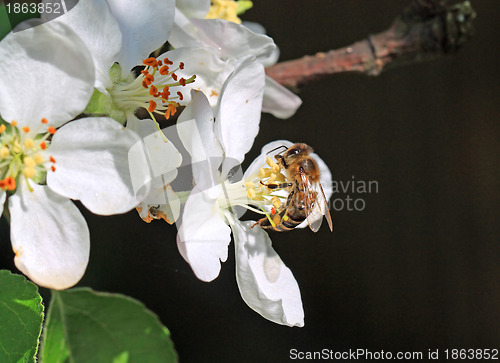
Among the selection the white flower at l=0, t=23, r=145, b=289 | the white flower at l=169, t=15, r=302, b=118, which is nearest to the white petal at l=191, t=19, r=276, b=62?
the white flower at l=169, t=15, r=302, b=118

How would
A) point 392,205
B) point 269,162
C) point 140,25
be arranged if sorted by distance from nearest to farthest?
point 140,25, point 269,162, point 392,205

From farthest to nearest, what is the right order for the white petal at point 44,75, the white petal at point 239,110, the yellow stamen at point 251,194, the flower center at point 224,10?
the flower center at point 224,10 < the yellow stamen at point 251,194 < the white petal at point 239,110 < the white petal at point 44,75

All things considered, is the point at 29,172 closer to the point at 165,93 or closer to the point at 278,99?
the point at 165,93

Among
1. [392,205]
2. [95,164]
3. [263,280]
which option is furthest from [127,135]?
[392,205]

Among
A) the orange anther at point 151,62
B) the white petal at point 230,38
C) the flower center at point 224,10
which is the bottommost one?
the orange anther at point 151,62

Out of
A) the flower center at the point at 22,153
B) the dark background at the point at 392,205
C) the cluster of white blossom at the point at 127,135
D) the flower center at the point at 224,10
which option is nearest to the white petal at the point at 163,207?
the cluster of white blossom at the point at 127,135

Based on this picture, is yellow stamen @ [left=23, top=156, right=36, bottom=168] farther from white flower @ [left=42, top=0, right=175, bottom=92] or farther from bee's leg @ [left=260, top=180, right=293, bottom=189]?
bee's leg @ [left=260, top=180, right=293, bottom=189]

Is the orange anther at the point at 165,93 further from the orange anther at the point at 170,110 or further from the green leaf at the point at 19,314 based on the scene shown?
the green leaf at the point at 19,314
